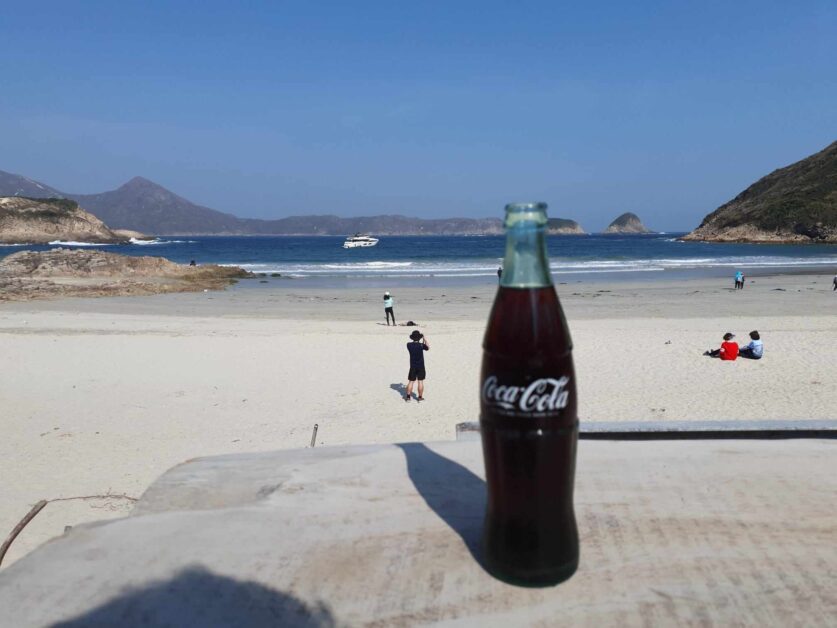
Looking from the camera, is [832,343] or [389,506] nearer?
[389,506]

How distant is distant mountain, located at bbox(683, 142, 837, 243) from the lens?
88875 millimetres

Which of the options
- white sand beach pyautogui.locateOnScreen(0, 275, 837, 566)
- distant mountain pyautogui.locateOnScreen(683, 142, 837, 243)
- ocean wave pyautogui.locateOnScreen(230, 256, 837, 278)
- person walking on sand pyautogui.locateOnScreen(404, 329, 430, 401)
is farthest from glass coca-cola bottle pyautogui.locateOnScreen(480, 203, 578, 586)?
distant mountain pyautogui.locateOnScreen(683, 142, 837, 243)

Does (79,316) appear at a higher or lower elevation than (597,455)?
lower

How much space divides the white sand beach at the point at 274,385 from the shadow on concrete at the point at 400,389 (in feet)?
0.26

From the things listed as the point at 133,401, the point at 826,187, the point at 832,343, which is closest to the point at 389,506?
the point at 133,401

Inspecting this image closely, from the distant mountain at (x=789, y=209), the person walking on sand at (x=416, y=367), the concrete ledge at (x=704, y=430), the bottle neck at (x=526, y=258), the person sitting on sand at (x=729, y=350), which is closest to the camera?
the bottle neck at (x=526, y=258)

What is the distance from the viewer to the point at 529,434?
4.99ft

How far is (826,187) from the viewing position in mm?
98812

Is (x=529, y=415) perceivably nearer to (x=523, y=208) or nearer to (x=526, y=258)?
(x=526, y=258)

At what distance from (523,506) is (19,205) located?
6234 inches

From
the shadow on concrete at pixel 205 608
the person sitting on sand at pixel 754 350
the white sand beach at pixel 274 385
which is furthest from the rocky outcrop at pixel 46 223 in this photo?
the shadow on concrete at pixel 205 608

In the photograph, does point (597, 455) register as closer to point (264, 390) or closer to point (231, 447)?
point (231, 447)

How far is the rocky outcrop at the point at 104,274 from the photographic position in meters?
33.9

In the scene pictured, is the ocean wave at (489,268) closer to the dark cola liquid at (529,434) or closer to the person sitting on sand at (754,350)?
the person sitting on sand at (754,350)
